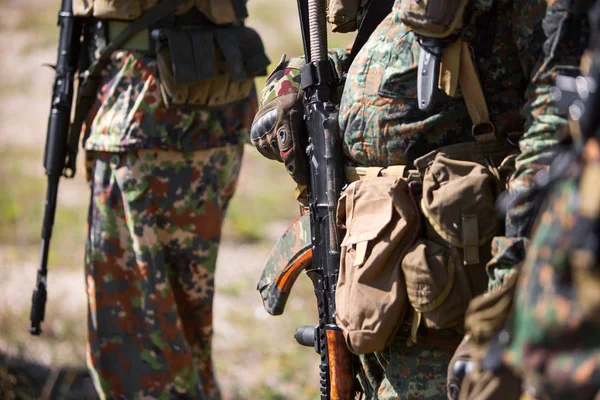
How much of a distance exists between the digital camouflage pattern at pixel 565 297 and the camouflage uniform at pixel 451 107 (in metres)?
0.47

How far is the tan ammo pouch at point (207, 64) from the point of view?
326 cm

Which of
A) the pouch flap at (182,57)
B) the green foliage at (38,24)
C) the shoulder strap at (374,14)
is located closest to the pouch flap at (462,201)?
the shoulder strap at (374,14)

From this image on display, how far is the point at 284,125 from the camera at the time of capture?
2385 millimetres

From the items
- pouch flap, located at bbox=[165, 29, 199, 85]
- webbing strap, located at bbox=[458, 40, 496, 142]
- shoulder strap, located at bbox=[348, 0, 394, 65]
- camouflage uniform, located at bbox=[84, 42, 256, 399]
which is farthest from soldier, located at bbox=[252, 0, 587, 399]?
camouflage uniform, located at bbox=[84, 42, 256, 399]

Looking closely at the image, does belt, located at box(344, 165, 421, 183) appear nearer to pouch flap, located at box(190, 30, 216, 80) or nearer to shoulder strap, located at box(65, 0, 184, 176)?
pouch flap, located at box(190, 30, 216, 80)

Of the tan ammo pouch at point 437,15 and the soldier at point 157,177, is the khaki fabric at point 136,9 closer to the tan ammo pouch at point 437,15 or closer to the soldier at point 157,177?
the soldier at point 157,177

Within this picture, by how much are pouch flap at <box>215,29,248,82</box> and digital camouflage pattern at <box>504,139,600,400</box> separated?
88.3 inches

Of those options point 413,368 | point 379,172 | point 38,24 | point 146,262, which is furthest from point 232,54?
point 38,24

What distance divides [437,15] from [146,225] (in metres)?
1.78

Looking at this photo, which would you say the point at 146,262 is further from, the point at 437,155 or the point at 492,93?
Answer: the point at 492,93

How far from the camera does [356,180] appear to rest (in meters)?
2.20

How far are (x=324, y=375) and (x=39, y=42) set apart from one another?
11.1 metres

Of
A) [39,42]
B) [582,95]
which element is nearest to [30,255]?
[582,95]

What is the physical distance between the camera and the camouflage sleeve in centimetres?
168
